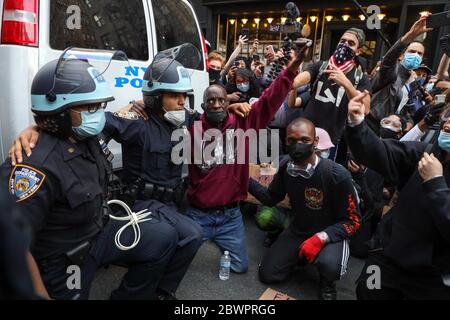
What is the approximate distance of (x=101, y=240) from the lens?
2127 millimetres

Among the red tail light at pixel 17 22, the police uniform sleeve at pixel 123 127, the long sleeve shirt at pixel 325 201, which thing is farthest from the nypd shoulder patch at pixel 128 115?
the long sleeve shirt at pixel 325 201

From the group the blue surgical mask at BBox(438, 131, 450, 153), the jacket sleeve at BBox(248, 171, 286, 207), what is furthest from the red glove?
the blue surgical mask at BBox(438, 131, 450, 153)

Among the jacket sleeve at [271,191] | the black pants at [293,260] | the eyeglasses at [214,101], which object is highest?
the eyeglasses at [214,101]

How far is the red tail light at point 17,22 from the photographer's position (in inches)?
83.9

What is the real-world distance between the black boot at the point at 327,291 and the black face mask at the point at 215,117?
1.49 meters

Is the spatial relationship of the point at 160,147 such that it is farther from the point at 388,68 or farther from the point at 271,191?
the point at 388,68

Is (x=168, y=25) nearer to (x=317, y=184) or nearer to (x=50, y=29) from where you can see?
(x=50, y=29)

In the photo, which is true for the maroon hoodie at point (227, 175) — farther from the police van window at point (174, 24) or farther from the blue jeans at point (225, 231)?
the police van window at point (174, 24)

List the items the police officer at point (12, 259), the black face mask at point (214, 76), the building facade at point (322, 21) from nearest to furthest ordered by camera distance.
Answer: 1. the police officer at point (12, 259)
2. the black face mask at point (214, 76)
3. the building facade at point (322, 21)

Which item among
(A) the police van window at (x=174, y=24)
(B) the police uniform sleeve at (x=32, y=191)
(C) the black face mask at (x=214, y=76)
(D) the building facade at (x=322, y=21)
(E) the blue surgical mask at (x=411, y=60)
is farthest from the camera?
(D) the building facade at (x=322, y=21)

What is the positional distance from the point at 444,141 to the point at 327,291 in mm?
1391

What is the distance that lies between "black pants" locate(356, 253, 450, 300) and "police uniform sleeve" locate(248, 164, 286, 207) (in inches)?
37.3

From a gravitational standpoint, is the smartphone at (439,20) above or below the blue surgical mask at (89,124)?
above

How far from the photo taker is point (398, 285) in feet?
7.14
